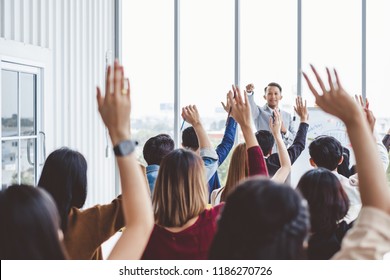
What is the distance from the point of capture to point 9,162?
169 inches

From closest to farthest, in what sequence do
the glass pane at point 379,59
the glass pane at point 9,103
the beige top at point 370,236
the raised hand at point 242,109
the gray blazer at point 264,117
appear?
the beige top at point 370,236 < the raised hand at point 242,109 < the glass pane at point 9,103 < the gray blazer at point 264,117 < the glass pane at point 379,59

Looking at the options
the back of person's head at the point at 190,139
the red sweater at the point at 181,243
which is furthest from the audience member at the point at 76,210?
the back of person's head at the point at 190,139

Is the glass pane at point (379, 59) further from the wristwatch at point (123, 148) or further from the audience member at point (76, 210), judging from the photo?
the wristwatch at point (123, 148)

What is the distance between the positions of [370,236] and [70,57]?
465 centimetres

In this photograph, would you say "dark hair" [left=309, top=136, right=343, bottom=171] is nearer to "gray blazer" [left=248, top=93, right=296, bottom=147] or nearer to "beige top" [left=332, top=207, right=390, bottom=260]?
"beige top" [left=332, top=207, right=390, bottom=260]

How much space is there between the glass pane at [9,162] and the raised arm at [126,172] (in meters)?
3.18

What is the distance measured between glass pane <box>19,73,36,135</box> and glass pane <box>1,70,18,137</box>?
3.4 inches

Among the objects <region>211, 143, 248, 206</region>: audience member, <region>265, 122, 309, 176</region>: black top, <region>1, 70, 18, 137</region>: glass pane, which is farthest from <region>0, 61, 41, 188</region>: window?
<region>211, 143, 248, 206</region>: audience member

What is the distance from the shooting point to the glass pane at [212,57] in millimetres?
6102

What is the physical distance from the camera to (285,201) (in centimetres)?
107

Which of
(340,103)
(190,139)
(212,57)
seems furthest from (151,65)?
(340,103)

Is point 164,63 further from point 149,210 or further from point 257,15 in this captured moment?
point 149,210

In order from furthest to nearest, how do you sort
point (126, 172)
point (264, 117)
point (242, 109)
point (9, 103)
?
1. point (264, 117)
2. point (9, 103)
3. point (242, 109)
4. point (126, 172)

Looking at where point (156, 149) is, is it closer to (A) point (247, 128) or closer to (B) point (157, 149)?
(B) point (157, 149)
